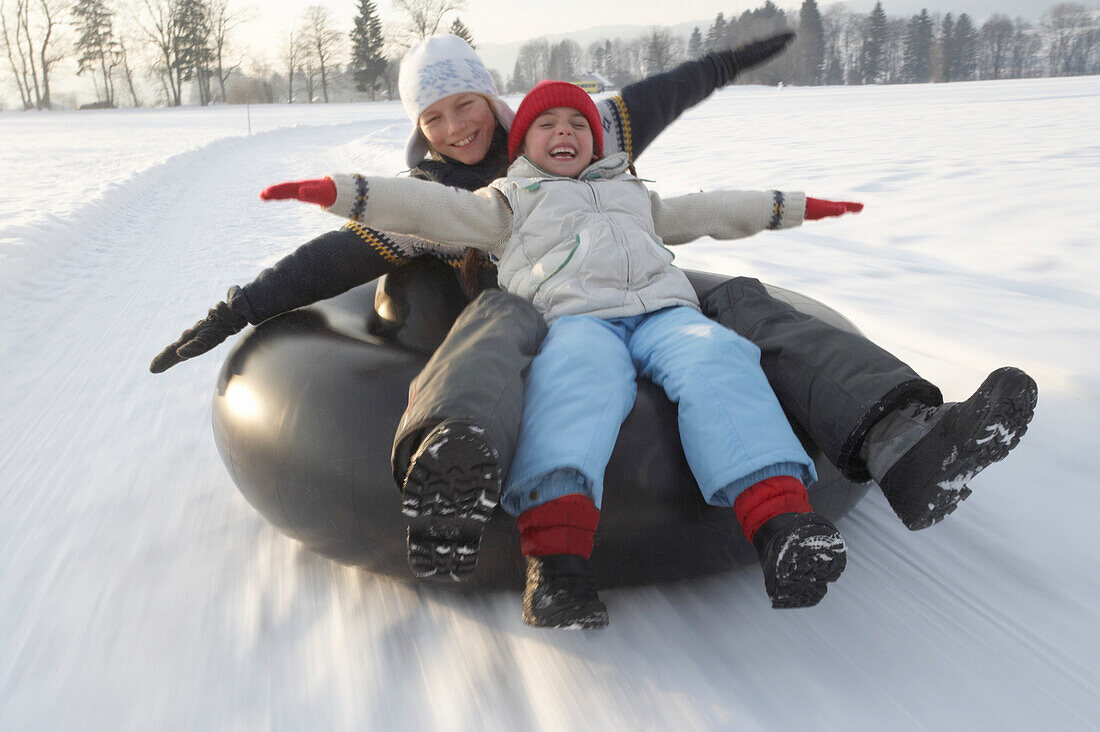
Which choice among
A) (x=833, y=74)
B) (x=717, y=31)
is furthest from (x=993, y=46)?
(x=717, y=31)

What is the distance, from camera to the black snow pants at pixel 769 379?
143cm

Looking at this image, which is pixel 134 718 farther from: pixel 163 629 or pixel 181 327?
pixel 181 327

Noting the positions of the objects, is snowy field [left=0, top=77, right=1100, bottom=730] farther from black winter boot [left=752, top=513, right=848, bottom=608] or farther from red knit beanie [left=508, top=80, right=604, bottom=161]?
red knit beanie [left=508, top=80, right=604, bottom=161]

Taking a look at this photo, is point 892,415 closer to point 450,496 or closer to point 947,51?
point 450,496

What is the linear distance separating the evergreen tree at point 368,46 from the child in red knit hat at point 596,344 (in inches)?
1940

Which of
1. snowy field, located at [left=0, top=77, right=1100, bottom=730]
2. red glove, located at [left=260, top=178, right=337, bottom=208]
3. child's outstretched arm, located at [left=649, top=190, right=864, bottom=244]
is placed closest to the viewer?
snowy field, located at [left=0, top=77, right=1100, bottom=730]

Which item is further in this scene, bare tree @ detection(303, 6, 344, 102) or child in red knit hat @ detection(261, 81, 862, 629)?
bare tree @ detection(303, 6, 344, 102)

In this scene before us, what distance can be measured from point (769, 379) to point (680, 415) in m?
0.28

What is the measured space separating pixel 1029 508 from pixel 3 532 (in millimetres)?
2672

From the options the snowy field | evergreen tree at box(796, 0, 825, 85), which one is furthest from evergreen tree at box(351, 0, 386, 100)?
the snowy field

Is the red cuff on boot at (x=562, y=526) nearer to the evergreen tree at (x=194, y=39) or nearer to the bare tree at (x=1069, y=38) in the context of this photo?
the evergreen tree at (x=194, y=39)

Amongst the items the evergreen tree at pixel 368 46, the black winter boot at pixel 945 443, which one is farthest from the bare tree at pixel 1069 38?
the black winter boot at pixel 945 443

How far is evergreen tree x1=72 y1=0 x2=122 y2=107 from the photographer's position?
1957 inches

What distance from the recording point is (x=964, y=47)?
166 ft
